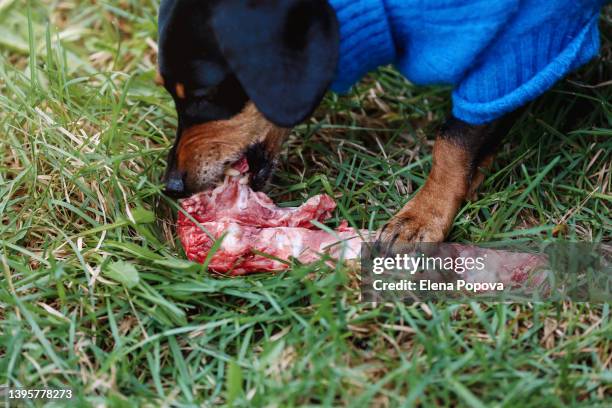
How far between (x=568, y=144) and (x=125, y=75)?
74.6 inches

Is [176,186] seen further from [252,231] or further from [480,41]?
[480,41]

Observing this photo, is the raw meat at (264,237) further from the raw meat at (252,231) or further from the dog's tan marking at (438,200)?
the dog's tan marking at (438,200)

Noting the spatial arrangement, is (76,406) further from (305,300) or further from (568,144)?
(568,144)

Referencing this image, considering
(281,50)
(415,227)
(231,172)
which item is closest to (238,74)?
(281,50)

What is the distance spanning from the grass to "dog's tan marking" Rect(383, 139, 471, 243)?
0.09 metres

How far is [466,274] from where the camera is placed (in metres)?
2.63

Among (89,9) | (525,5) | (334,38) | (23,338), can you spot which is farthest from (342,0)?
(89,9)

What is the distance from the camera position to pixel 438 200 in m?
2.85

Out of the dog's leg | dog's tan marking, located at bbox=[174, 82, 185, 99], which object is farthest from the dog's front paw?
dog's tan marking, located at bbox=[174, 82, 185, 99]

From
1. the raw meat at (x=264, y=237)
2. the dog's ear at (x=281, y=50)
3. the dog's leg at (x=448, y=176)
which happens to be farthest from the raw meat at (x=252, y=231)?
the dog's ear at (x=281, y=50)

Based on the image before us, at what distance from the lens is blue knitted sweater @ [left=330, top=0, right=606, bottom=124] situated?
246 centimetres

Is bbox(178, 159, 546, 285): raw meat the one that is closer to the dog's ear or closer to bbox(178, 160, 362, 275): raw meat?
bbox(178, 160, 362, 275): raw meat

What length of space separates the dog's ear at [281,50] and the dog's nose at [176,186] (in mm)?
529

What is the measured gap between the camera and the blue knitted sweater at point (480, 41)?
8.05 feet
